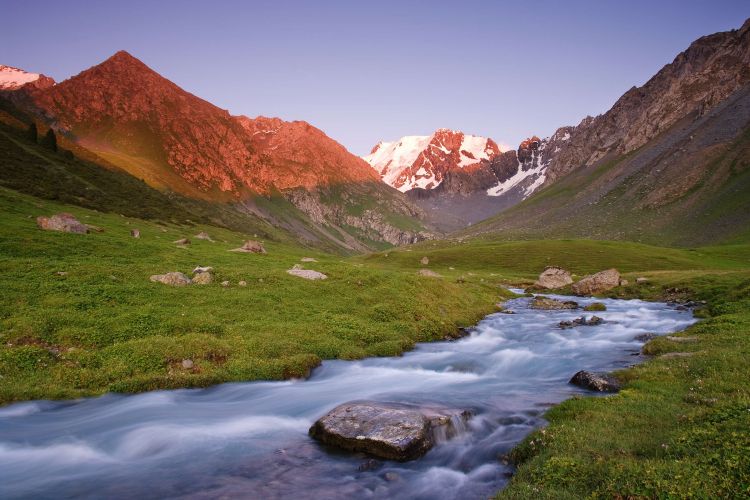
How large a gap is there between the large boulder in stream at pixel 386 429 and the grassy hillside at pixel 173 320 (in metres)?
7.45

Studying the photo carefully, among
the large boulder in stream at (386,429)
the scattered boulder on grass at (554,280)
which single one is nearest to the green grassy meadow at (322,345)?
the large boulder in stream at (386,429)

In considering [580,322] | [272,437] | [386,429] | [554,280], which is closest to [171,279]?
[272,437]

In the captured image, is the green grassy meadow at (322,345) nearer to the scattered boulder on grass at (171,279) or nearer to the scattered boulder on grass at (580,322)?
the scattered boulder on grass at (171,279)

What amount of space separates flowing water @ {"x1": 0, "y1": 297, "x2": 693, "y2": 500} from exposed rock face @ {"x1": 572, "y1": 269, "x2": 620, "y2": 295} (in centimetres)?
4288

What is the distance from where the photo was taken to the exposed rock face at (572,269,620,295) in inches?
2589

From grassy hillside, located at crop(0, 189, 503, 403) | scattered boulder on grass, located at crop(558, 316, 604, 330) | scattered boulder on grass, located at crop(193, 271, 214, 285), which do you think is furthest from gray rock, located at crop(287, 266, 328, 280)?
scattered boulder on grass, located at crop(558, 316, 604, 330)

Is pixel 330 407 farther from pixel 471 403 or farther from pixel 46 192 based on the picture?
pixel 46 192

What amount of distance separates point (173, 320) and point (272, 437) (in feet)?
38.8

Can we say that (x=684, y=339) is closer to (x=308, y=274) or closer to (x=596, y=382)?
(x=596, y=382)

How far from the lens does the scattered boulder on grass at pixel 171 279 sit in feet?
99.9

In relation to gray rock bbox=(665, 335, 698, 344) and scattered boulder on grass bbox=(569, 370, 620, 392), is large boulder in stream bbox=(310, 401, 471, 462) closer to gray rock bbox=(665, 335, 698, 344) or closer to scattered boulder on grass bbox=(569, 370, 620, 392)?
scattered boulder on grass bbox=(569, 370, 620, 392)

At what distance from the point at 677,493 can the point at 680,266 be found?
109937 millimetres

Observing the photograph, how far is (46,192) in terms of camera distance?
8788cm

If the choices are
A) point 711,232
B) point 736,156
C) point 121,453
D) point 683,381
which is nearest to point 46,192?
point 121,453
